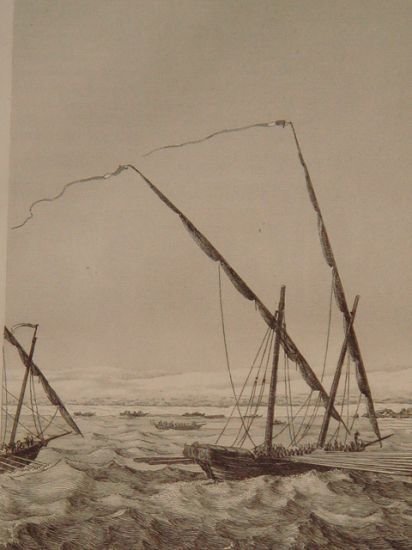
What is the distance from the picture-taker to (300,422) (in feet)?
7.68

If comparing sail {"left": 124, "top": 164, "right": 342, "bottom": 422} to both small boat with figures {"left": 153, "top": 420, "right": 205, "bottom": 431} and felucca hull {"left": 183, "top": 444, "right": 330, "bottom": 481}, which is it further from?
small boat with figures {"left": 153, "top": 420, "right": 205, "bottom": 431}

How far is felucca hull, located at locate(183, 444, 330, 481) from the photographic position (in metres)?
2.33

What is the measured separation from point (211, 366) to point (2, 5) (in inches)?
55.8

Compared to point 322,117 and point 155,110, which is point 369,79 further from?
point 155,110

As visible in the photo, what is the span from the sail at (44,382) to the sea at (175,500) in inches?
1.4

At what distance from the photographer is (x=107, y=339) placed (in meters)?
2.52

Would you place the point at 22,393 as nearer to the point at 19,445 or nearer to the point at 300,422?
the point at 19,445

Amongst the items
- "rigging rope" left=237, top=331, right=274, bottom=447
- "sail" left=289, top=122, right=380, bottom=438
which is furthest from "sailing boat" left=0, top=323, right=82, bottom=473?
"sail" left=289, top=122, right=380, bottom=438

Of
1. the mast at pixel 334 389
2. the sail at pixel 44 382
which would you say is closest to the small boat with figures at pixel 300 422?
the mast at pixel 334 389

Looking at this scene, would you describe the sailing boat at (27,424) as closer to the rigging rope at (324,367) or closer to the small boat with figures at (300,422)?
the small boat with figures at (300,422)

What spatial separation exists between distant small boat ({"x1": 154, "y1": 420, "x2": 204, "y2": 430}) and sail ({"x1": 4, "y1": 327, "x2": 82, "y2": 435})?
0.26 m

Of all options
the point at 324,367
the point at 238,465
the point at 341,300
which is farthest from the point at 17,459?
the point at 341,300

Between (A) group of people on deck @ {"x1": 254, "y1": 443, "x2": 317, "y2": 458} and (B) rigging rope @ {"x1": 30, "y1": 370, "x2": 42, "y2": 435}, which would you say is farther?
(B) rigging rope @ {"x1": 30, "y1": 370, "x2": 42, "y2": 435}

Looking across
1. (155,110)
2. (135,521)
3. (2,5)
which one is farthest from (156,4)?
(135,521)
